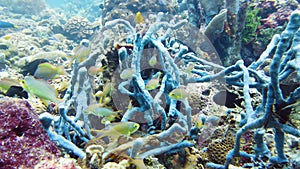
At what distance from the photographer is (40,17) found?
783 inches

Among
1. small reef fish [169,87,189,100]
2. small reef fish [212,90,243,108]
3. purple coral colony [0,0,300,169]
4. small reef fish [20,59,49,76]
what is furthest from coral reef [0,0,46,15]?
small reef fish [169,87,189,100]

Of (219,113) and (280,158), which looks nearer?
(280,158)

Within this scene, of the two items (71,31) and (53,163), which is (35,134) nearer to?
(53,163)

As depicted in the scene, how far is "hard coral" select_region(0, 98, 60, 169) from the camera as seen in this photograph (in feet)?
5.44

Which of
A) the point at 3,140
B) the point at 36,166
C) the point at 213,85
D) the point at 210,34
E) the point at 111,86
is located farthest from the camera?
the point at 210,34

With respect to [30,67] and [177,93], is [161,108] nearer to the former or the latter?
[177,93]

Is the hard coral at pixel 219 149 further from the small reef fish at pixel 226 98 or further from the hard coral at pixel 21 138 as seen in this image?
the hard coral at pixel 21 138

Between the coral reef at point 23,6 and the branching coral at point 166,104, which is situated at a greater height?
the coral reef at point 23,6

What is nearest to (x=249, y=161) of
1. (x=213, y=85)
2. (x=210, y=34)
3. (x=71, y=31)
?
(x=213, y=85)

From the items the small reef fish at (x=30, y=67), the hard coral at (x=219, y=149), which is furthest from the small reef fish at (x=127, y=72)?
the small reef fish at (x=30, y=67)

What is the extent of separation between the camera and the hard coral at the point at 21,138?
1657 mm

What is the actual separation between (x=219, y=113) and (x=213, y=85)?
769 millimetres

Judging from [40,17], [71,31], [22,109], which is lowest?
[22,109]

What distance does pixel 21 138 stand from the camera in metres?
1.83
